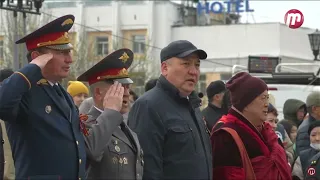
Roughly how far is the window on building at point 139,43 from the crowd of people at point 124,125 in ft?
152

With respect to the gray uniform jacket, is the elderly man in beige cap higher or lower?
lower

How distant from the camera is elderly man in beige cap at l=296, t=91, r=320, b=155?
32.0 ft

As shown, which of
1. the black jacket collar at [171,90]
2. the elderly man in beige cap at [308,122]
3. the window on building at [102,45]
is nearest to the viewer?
the black jacket collar at [171,90]

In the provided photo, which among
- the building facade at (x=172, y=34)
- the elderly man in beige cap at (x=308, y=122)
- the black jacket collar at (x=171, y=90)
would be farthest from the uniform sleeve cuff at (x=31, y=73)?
the building facade at (x=172, y=34)

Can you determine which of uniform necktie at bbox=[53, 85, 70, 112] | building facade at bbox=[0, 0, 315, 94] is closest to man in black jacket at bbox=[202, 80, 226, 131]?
uniform necktie at bbox=[53, 85, 70, 112]

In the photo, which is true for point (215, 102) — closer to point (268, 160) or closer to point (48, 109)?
point (268, 160)

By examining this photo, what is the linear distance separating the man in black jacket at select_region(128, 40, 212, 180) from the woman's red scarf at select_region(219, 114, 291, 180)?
13.3 inches

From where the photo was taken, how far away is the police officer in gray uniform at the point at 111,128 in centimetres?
609

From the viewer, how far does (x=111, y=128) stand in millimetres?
6094

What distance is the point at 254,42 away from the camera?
53.1 metres

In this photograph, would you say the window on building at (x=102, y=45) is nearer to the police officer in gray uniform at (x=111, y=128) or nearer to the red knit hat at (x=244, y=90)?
the red knit hat at (x=244, y=90)

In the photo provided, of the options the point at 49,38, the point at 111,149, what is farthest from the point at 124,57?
the point at 49,38

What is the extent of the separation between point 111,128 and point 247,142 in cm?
134

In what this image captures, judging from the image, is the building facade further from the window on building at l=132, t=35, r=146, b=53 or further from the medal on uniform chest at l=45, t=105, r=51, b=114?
the medal on uniform chest at l=45, t=105, r=51, b=114
